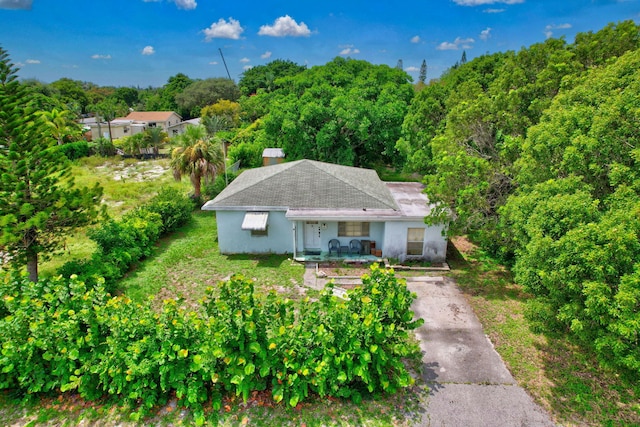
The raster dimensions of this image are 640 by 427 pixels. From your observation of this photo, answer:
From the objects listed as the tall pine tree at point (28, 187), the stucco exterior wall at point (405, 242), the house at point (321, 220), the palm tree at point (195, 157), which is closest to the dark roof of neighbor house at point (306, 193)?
the house at point (321, 220)

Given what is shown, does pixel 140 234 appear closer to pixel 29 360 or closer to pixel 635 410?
pixel 29 360

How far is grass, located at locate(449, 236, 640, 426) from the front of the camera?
784cm

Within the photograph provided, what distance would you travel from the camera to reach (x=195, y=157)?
20.1 m

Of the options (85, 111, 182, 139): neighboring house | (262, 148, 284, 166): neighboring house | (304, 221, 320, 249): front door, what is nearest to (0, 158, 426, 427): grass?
(304, 221, 320, 249): front door

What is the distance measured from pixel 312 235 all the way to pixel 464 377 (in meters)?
8.47

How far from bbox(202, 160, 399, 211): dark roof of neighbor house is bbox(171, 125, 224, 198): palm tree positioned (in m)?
2.81

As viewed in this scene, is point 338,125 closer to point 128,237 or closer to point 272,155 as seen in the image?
point 272,155

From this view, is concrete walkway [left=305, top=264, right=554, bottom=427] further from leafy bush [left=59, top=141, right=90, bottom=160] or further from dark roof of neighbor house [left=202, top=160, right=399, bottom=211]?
leafy bush [left=59, top=141, right=90, bottom=160]

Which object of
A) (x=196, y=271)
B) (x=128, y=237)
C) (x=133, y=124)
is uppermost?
(x=133, y=124)

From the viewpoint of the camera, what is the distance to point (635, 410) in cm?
790

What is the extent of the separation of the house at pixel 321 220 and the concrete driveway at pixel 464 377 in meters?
3.49

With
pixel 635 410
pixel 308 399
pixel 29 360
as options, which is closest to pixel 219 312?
pixel 308 399

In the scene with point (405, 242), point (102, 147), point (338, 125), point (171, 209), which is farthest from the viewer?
point (102, 147)

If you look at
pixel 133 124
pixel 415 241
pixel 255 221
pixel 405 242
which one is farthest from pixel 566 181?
pixel 133 124
